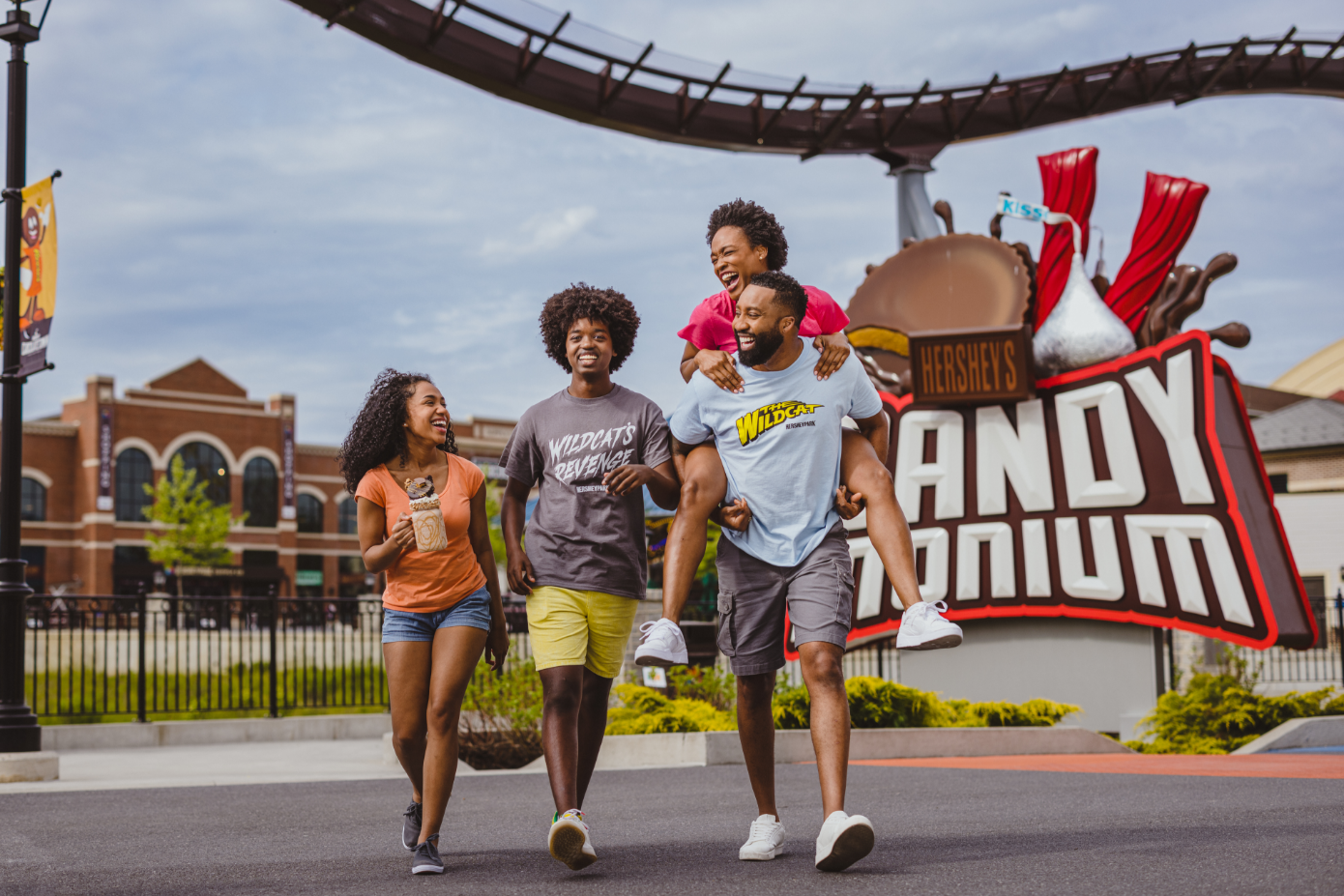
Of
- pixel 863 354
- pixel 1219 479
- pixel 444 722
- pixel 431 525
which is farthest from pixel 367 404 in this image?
pixel 863 354

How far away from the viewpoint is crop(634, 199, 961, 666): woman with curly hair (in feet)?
14.1

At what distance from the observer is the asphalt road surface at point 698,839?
13.3 ft

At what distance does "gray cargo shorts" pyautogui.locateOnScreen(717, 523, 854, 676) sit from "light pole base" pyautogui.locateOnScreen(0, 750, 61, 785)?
274 inches

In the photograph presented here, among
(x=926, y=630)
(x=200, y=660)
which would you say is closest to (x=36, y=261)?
(x=926, y=630)

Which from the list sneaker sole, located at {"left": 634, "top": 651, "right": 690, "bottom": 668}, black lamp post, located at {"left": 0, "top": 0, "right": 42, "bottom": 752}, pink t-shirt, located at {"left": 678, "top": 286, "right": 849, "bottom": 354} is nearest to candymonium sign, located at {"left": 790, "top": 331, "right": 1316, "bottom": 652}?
black lamp post, located at {"left": 0, "top": 0, "right": 42, "bottom": 752}

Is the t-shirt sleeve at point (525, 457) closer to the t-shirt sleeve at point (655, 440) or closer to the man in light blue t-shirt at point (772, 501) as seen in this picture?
the t-shirt sleeve at point (655, 440)

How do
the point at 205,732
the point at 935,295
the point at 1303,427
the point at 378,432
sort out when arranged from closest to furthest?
the point at 378,432
the point at 205,732
the point at 935,295
the point at 1303,427

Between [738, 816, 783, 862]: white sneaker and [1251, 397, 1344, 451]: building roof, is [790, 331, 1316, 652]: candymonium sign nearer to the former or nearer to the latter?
[738, 816, 783, 862]: white sneaker

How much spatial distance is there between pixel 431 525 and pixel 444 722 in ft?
2.35

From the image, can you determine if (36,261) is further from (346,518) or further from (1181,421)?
(346,518)

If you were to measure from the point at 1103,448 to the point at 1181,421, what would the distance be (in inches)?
37.0

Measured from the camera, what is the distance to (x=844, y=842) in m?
4.05

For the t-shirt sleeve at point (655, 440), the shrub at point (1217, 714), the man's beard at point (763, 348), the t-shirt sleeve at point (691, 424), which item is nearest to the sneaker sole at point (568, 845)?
the t-shirt sleeve at point (655, 440)

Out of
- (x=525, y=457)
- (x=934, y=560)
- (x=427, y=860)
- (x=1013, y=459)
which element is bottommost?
(x=427, y=860)
